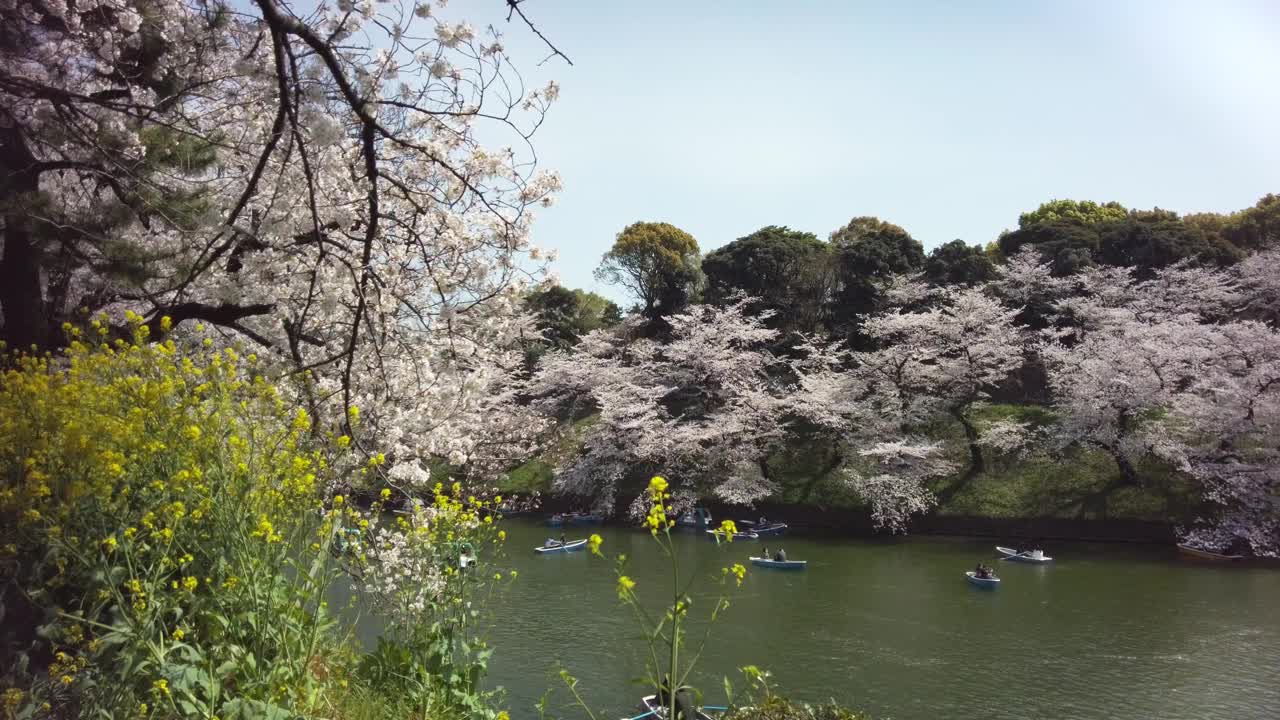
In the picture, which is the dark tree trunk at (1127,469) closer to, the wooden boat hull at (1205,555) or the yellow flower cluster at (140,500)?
the wooden boat hull at (1205,555)

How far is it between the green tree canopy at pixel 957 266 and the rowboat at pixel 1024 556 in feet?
43.1

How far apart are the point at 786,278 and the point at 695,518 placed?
11.3 m

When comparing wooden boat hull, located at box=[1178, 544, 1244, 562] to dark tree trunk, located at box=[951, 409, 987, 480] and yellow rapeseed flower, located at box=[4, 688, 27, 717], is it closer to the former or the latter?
dark tree trunk, located at box=[951, 409, 987, 480]

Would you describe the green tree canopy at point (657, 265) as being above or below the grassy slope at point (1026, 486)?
above

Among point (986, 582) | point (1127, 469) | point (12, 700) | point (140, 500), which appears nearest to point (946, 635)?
point (986, 582)

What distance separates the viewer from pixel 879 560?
17609mm

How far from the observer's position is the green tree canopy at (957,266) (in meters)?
28.1

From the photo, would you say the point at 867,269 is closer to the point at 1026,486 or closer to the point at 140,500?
the point at 1026,486

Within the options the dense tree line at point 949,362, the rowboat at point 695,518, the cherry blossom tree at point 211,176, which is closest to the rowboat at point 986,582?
the dense tree line at point 949,362

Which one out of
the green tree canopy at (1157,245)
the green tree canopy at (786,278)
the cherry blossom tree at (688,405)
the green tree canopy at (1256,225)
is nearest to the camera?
the cherry blossom tree at (688,405)

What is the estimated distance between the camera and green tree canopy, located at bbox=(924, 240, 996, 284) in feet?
92.3

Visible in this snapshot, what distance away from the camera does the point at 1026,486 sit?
20.5 m

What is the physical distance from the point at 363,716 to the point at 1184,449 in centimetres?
2123

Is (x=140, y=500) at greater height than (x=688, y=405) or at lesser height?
lesser
